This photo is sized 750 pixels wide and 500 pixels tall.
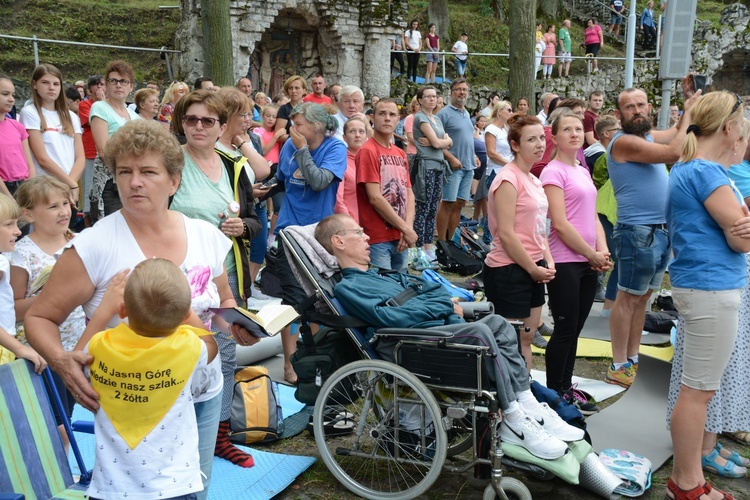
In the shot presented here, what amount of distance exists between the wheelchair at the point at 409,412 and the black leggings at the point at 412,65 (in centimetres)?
1802

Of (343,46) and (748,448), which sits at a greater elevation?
(343,46)

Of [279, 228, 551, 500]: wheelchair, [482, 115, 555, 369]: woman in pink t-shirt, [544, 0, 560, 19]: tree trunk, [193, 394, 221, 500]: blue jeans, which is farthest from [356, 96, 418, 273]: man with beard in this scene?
[544, 0, 560, 19]: tree trunk

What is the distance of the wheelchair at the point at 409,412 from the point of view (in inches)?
131

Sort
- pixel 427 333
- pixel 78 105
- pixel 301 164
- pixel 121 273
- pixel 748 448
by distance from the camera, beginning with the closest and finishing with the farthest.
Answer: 1. pixel 121 273
2. pixel 427 333
3. pixel 748 448
4. pixel 301 164
5. pixel 78 105

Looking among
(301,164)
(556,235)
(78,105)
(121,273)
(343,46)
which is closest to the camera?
(121,273)

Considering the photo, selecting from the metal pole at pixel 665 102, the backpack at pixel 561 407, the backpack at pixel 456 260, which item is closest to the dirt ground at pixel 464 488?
the backpack at pixel 561 407

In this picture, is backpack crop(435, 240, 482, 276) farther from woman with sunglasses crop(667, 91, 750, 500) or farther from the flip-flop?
woman with sunglasses crop(667, 91, 750, 500)

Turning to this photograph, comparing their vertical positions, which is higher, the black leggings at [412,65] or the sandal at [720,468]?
the black leggings at [412,65]

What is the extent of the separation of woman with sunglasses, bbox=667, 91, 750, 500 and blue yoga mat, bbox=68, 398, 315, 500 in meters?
1.90

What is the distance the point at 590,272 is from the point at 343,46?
16195mm

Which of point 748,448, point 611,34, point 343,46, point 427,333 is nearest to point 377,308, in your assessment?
point 427,333

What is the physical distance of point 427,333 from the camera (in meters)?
3.45

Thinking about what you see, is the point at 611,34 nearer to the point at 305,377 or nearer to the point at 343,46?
the point at 343,46

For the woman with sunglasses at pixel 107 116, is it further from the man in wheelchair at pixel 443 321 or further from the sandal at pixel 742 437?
the sandal at pixel 742 437
